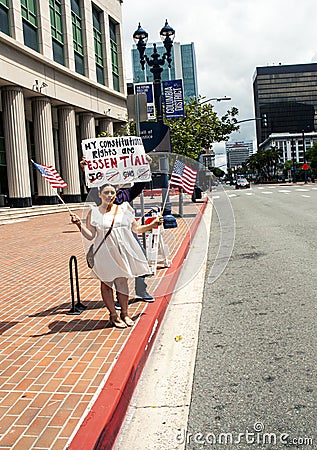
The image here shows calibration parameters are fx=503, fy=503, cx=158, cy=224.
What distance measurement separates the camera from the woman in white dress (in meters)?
5.54

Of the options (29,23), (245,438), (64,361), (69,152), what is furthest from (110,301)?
(69,152)

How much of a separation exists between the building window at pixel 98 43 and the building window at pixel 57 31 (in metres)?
A: 6.63

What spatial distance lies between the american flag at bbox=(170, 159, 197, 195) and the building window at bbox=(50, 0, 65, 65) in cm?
2771

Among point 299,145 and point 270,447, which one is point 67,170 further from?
point 299,145

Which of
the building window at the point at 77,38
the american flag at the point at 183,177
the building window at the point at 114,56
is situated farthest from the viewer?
the building window at the point at 114,56

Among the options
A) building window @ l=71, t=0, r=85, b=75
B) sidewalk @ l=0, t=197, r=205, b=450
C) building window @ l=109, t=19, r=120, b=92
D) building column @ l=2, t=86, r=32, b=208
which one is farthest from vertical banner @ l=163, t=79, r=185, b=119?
building window @ l=109, t=19, r=120, b=92

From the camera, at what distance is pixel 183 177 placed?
9.94 meters

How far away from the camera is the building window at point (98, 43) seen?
139 feet

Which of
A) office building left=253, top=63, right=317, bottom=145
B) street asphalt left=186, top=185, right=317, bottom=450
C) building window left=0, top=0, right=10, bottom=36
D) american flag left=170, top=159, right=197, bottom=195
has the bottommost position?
street asphalt left=186, top=185, right=317, bottom=450

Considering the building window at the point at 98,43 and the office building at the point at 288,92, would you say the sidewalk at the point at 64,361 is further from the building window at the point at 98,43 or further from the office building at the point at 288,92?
the office building at the point at 288,92

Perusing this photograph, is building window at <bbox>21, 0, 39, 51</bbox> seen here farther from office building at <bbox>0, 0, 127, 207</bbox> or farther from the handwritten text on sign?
the handwritten text on sign

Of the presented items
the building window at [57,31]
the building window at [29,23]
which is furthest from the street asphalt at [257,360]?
the building window at [57,31]

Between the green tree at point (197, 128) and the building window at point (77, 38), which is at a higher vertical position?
the building window at point (77, 38)

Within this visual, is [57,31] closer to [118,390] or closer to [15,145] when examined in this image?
[15,145]
